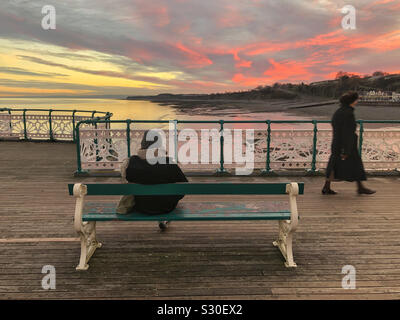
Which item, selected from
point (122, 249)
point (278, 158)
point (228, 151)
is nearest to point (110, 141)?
point (228, 151)

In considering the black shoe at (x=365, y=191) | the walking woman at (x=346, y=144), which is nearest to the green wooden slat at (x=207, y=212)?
the walking woman at (x=346, y=144)

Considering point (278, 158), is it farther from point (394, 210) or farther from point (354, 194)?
point (394, 210)

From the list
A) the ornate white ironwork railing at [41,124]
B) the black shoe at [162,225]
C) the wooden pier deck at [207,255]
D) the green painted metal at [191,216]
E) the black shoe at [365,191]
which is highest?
the ornate white ironwork railing at [41,124]

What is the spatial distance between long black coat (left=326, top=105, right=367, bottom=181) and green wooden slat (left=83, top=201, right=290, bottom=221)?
265 centimetres

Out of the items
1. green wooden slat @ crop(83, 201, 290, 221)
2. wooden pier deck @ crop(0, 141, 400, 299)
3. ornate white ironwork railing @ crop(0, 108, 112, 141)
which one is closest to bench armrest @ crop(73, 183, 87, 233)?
green wooden slat @ crop(83, 201, 290, 221)

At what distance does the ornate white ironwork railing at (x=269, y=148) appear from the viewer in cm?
879

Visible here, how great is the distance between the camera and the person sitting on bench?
4070mm

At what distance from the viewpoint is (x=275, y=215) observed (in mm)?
4113

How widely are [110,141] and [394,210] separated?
22.2 feet

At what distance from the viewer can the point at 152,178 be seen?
4047 mm

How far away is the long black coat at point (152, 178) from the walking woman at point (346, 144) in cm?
363

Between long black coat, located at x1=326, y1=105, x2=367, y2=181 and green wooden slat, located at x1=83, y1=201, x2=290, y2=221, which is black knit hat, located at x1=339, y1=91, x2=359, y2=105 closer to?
long black coat, located at x1=326, y1=105, x2=367, y2=181

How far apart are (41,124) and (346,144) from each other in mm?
14103

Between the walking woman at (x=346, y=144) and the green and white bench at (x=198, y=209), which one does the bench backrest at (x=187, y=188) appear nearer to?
the green and white bench at (x=198, y=209)
